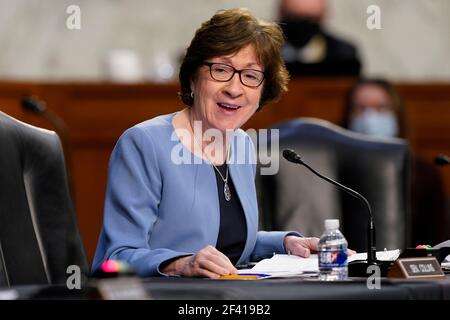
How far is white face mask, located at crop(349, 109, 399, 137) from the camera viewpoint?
165 inches

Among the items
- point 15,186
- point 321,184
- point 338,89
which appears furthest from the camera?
point 338,89

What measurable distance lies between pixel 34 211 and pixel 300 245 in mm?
535

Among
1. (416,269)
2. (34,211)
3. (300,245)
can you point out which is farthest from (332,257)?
(34,211)

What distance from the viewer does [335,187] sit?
3.02 meters

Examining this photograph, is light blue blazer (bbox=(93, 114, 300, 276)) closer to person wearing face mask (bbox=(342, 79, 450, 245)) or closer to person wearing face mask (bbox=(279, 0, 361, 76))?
person wearing face mask (bbox=(342, 79, 450, 245))

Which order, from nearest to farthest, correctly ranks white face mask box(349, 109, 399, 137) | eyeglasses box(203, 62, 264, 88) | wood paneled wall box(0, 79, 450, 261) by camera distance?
eyeglasses box(203, 62, 264, 88) → white face mask box(349, 109, 399, 137) → wood paneled wall box(0, 79, 450, 261)

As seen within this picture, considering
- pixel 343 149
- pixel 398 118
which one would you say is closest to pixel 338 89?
pixel 398 118

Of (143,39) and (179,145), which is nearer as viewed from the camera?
(179,145)

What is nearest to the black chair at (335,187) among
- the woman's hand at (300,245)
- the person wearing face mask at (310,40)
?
the woman's hand at (300,245)

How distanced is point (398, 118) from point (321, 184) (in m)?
1.32

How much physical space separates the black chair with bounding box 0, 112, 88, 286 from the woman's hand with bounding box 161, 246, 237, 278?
333 millimetres

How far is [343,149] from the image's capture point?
305 cm

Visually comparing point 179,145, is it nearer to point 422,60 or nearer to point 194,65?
point 194,65

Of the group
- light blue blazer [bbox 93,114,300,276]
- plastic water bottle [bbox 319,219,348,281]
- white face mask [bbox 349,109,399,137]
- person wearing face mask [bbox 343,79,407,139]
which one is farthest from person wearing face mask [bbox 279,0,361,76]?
plastic water bottle [bbox 319,219,348,281]
